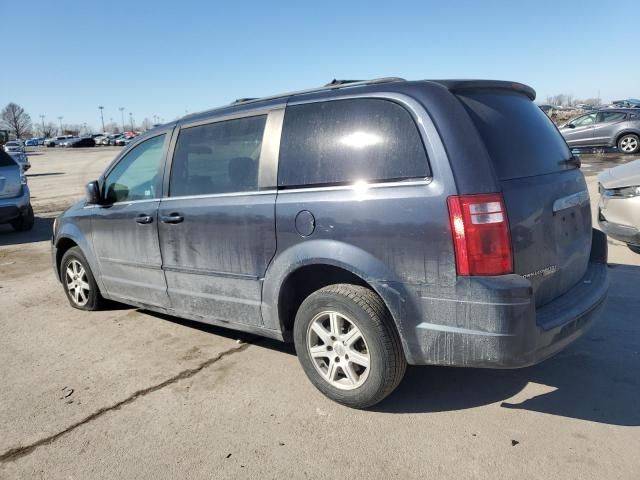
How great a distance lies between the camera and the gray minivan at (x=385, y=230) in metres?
2.69

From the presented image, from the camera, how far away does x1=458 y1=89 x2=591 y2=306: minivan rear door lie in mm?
2793

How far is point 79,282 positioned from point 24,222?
6.04m

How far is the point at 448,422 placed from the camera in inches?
118

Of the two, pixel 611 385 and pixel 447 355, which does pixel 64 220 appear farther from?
pixel 611 385

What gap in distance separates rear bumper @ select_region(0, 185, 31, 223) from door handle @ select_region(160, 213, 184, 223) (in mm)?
7092

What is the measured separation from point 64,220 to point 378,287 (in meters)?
3.78

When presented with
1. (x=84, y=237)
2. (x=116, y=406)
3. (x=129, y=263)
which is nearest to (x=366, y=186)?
(x=116, y=406)

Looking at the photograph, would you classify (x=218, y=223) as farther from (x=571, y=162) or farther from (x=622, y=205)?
(x=622, y=205)

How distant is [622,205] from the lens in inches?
226

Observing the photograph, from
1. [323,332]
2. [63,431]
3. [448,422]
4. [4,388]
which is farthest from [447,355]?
[4,388]

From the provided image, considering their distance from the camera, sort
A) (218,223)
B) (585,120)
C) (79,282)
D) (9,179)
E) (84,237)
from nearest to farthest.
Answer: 1. (218,223)
2. (84,237)
3. (79,282)
4. (9,179)
5. (585,120)

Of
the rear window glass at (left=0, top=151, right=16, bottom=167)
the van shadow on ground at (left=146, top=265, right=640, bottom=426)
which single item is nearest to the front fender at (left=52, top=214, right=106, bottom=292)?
the van shadow on ground at (left=146, top=265, right=640, bottom=426)

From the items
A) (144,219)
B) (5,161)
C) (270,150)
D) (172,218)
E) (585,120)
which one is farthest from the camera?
(585,120)

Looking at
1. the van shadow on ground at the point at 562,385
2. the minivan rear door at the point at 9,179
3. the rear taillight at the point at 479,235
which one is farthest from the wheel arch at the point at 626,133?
the rear taillight at the point at 479,235
